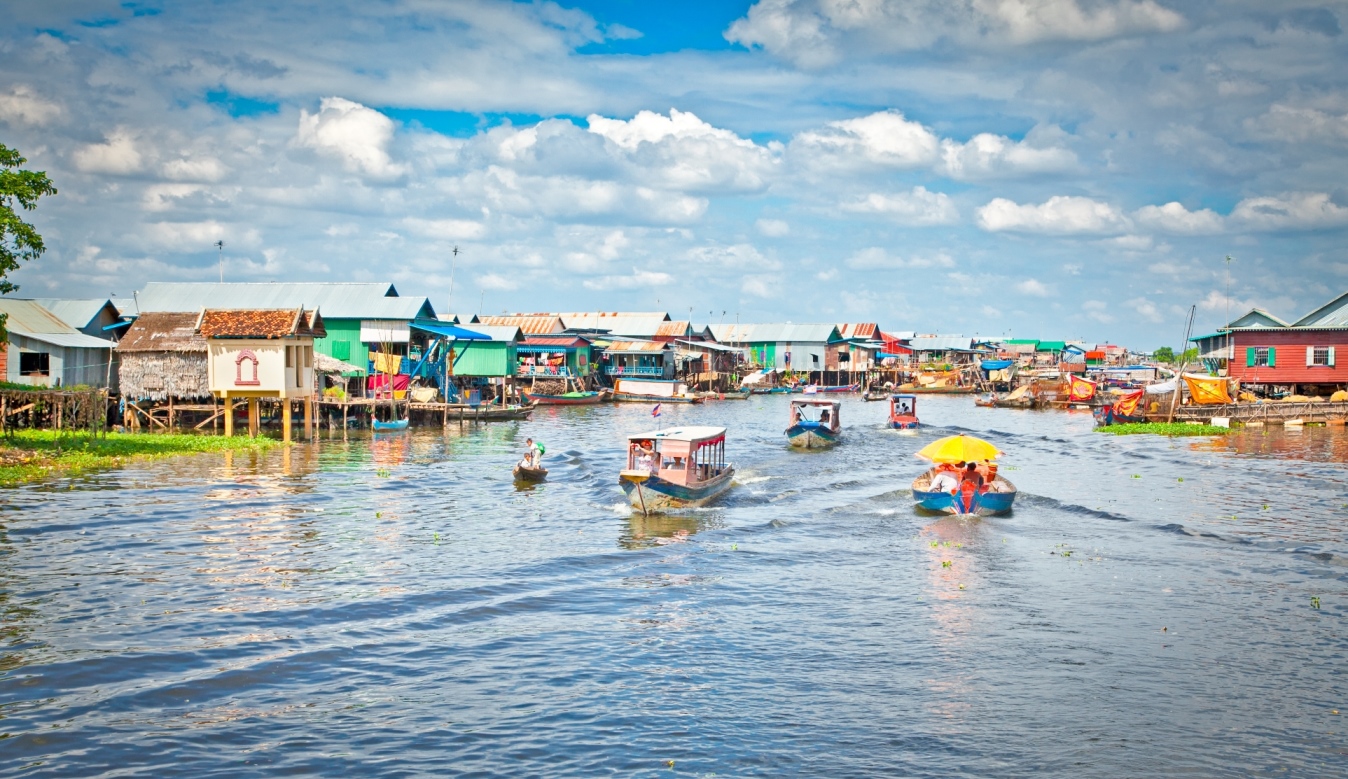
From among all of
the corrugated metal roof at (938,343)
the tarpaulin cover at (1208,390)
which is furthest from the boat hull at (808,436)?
the corrugated metal roof at (938,343)

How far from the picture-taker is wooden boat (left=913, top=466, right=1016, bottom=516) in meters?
25.8

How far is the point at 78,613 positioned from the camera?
15.8m

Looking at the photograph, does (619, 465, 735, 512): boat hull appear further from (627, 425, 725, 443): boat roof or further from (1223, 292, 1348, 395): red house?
(1223, 292, 1348, 395): red house

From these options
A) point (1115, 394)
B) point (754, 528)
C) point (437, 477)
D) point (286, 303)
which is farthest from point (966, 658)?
point (1115, 394)

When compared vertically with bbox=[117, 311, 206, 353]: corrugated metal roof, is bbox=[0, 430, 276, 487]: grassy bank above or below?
below

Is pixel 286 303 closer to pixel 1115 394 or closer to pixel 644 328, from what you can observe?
pixel 644 328

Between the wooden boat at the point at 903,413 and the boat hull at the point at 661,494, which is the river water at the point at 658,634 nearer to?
the boat hull at the point at 661,494

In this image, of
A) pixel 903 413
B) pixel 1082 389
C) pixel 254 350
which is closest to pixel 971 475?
pixel 254 350

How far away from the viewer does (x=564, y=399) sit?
69000 mm

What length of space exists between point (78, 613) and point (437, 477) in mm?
16409

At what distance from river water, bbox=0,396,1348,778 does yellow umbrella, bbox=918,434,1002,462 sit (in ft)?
5.25

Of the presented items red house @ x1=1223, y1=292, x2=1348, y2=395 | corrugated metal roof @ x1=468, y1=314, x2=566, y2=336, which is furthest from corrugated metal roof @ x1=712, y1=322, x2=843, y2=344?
red house @ x1=1223, y1=292, x2=1348, y2=395

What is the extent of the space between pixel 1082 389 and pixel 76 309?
200 feet

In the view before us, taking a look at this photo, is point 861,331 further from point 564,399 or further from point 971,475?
point 971,475
